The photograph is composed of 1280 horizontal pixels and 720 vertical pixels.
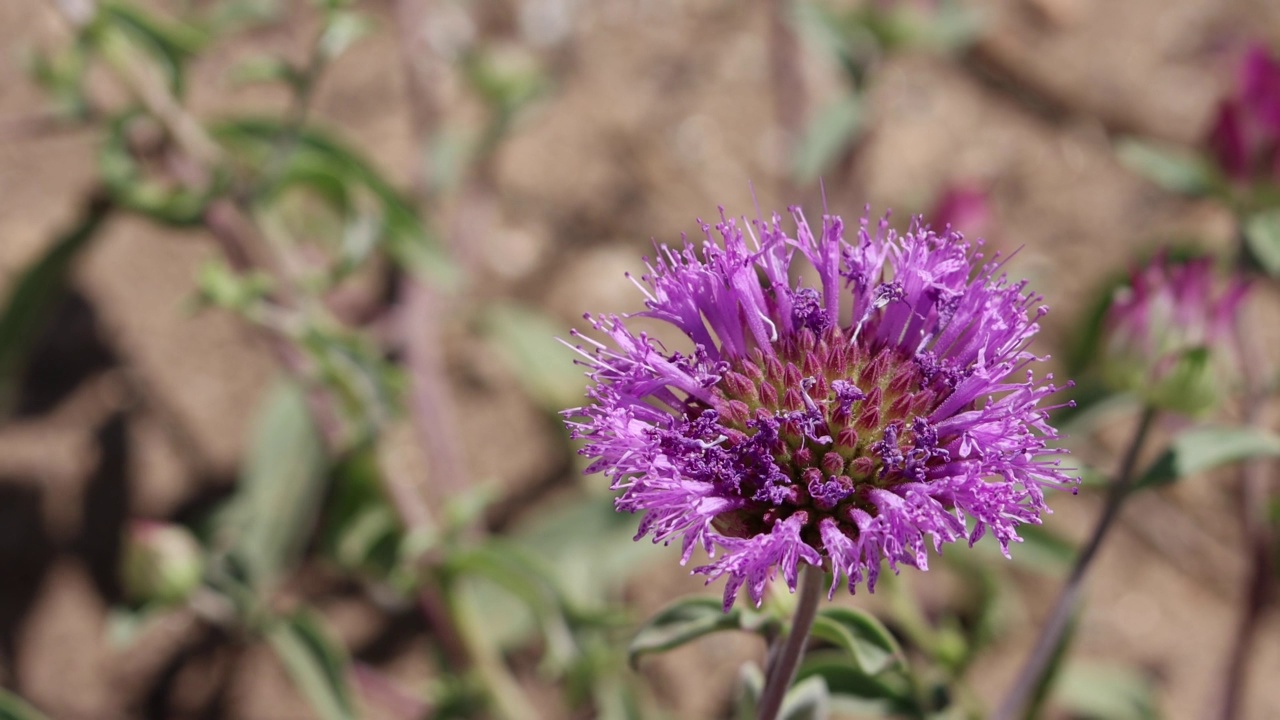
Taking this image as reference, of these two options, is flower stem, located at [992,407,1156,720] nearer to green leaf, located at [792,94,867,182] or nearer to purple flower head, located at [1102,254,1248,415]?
purple flower head, located at [1102,254,1248,415]

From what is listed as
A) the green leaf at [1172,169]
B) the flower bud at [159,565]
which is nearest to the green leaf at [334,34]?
the flower bud at [159,565]

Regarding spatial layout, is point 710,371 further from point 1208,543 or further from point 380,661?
point 1208,543

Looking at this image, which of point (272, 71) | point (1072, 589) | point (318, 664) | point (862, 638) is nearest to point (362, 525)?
point (318, 664)

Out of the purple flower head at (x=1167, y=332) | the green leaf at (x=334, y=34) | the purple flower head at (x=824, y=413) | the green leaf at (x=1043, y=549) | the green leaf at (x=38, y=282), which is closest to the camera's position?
the purple flower head at (x=824, y=413)

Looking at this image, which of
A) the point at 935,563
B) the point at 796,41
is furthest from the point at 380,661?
the point at 796,41

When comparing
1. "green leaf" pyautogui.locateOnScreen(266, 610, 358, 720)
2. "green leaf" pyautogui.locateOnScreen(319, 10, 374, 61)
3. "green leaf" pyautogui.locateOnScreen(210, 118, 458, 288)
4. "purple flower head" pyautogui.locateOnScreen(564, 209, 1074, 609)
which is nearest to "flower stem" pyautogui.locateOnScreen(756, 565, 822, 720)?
"purple flower head" pyautogui.locateOnScreen(564, 209, 1074, 609)

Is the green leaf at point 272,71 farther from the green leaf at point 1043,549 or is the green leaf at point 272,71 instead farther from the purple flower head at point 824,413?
the green leaf at point 1043,549
